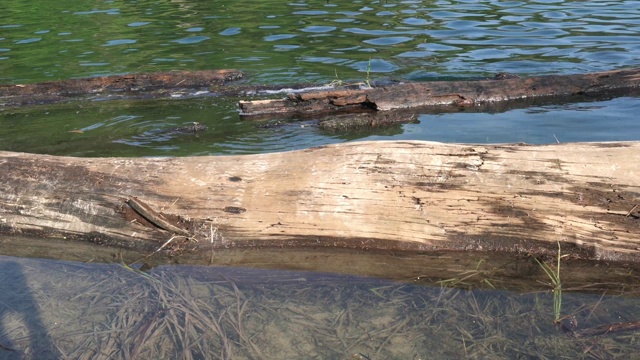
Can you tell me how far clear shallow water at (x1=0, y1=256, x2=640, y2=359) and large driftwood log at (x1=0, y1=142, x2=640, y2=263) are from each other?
31 cm

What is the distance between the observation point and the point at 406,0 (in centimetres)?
1573

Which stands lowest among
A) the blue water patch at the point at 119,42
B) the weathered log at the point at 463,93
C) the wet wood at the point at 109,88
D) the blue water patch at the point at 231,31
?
the blue water patch at the point at 231,31

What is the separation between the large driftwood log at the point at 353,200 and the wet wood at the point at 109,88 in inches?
166

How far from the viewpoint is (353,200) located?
185 inches

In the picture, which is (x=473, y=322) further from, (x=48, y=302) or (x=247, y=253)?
(x=48, y=302)

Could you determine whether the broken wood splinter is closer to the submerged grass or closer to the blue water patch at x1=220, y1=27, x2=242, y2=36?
the submerged grass

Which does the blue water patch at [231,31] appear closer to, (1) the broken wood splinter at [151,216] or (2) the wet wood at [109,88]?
(2) the wet wood at [109,88]

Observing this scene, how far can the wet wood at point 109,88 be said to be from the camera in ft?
29.7

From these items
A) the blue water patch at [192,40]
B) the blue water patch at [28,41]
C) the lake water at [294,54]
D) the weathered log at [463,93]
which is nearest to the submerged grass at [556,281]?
the lake water at [294,54]

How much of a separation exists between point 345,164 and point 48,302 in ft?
6.49

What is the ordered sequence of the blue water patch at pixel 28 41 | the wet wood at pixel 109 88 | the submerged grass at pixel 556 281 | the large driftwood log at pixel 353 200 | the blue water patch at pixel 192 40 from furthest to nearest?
1. the blue water patch at pixel 28 41
2. the blue water patch at pixel 192 40
3. the wet wood at pixel 109 88
4. the large driftwood log at pixel 353 200
5. the submerged grass at pixel 556 281

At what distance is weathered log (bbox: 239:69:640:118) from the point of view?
314 inches

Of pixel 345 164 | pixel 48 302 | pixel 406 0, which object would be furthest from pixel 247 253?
pixel 406 0

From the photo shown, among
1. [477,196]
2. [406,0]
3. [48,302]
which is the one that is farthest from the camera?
[406,0]
